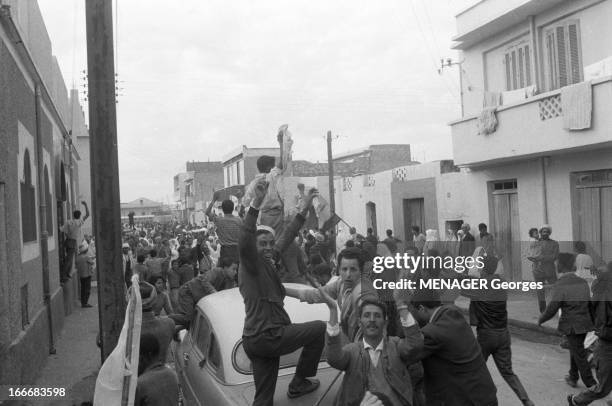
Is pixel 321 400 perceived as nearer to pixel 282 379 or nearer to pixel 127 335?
pixel 282 379

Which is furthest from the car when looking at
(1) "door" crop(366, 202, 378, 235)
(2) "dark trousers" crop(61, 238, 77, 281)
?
(1) "door" crop(366, 202, 378, 235)

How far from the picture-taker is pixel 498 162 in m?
14.5

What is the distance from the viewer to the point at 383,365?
3.26 metres

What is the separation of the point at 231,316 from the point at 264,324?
3.37 ft

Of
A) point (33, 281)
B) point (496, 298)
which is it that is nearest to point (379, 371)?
point (496, 298)

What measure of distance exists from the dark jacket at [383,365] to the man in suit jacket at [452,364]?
103 mm

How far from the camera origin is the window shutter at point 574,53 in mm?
12305

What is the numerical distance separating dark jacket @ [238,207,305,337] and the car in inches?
22.1

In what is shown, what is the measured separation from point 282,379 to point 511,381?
2.63 m

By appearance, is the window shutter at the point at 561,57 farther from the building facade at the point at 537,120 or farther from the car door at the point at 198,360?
the car door at the point at 198,360

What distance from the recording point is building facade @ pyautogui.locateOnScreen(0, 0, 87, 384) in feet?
21.1

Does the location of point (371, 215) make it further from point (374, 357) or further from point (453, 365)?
point (374, 357)

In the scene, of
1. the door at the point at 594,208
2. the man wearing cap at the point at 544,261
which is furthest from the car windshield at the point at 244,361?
the door at the point at 594,208

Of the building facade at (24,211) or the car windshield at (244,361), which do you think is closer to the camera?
the car windshield at (244,361)
